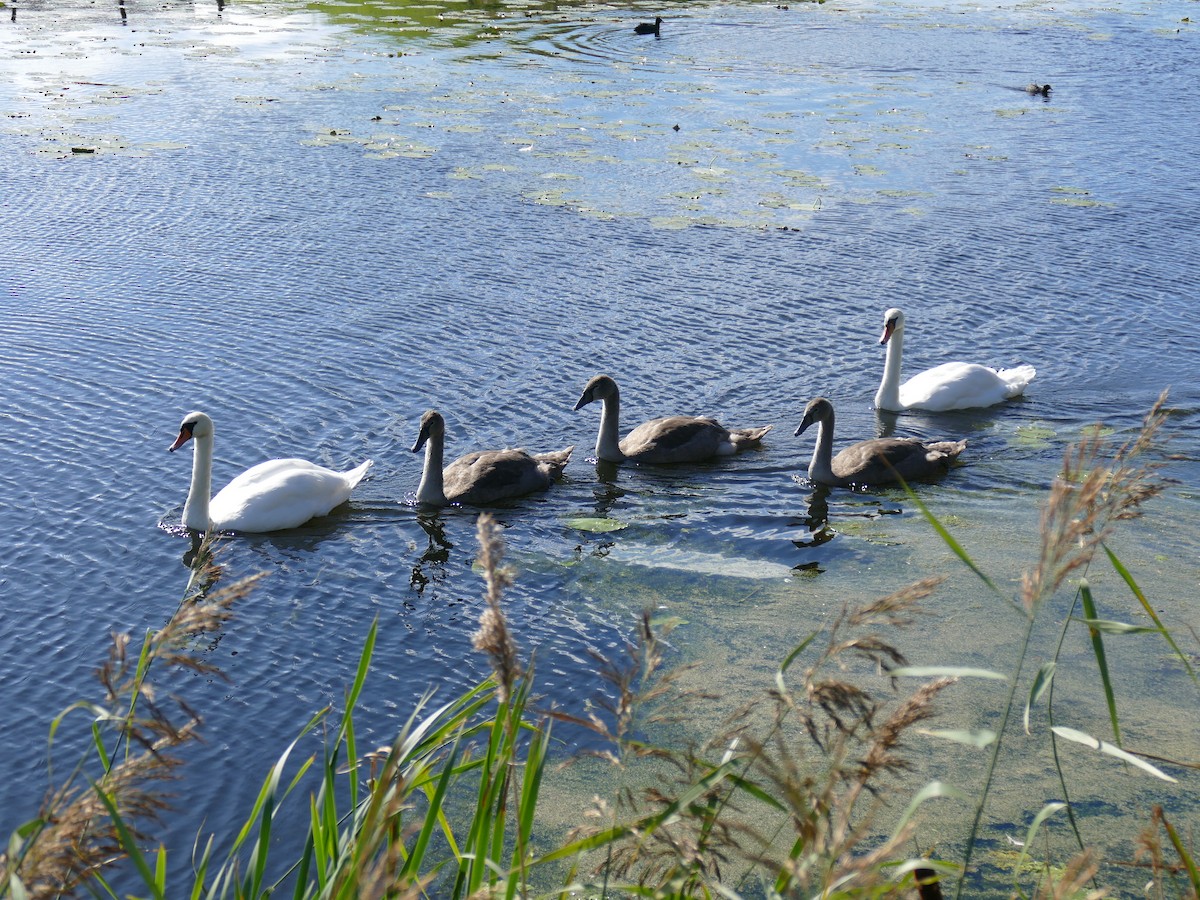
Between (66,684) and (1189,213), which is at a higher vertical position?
(1189,213)

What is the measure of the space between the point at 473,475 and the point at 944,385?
13.7ft

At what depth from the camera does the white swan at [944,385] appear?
10789mm

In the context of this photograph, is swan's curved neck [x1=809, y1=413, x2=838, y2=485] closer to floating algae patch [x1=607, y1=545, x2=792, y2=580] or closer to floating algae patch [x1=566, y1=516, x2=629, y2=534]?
floating algae patch [x1=607, y1=545, x2=792, y2=580]

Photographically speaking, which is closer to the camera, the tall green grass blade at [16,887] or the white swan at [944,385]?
the tall green grass blade at [16,887]

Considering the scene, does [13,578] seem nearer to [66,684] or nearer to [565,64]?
[66,684]

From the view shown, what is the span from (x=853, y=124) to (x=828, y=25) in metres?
12.1

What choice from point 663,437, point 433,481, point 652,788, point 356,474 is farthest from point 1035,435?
point 652,788

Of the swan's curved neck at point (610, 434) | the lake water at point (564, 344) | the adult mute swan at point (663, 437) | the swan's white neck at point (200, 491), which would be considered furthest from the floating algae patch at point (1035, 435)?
the swan's white neck at point (200, 491)

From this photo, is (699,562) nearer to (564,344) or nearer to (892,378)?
(892,378)

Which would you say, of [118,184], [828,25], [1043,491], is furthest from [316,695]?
[828,25]

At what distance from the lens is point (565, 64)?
26.1 metres

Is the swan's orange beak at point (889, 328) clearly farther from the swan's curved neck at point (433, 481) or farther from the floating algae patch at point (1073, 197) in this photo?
the floating algae patch at point (1073, 197)

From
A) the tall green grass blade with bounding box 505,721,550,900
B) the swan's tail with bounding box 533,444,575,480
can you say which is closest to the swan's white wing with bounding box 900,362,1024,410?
the swan's tail with bounding box 533,444,575,480

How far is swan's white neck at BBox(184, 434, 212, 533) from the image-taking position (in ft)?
28.6
